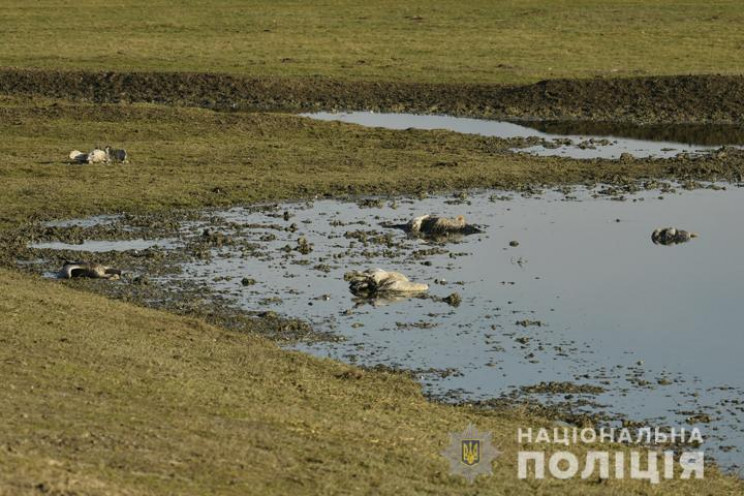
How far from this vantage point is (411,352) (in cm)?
1546

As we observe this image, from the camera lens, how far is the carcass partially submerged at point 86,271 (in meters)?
18.0

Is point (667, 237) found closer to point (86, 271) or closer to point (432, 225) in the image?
point (432, 225)

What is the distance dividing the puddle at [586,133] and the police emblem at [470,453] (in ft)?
61.1

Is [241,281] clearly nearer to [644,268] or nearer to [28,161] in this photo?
[644,268]

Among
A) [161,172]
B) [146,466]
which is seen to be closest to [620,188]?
[161,172]

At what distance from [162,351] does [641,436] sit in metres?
4.80

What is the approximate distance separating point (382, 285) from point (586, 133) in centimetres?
1654

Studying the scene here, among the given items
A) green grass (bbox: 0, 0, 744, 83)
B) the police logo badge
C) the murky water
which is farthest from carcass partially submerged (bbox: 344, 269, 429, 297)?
green grass (bbox: 0, 0, 744, 83)

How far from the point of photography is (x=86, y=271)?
18047 millimetres

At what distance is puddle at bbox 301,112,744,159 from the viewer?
1200 inches

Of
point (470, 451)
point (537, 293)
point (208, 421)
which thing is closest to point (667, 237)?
point (537, 293)

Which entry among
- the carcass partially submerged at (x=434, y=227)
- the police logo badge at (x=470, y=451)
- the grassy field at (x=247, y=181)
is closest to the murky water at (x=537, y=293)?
the carcass partially submerged at (x=434, y=227)

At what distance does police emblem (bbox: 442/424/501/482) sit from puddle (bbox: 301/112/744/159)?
1862 centimetres

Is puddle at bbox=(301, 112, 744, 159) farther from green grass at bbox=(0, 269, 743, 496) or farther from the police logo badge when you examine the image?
the police logo badge
